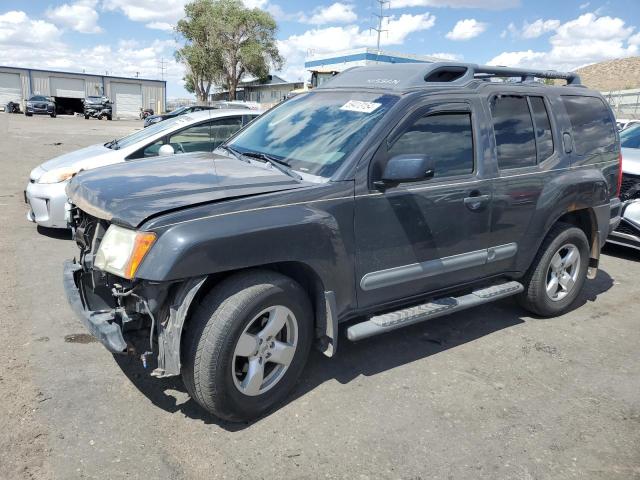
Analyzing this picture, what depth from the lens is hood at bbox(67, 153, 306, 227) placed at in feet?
9.47

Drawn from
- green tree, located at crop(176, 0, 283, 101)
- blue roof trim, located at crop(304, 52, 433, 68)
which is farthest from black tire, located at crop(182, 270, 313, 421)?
green tree, located at crop(176, 0, 283, 101)

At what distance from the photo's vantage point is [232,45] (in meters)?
52.8

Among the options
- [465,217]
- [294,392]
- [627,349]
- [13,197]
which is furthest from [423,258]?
[13,197]

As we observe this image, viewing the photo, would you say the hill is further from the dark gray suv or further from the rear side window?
the dark gray suv

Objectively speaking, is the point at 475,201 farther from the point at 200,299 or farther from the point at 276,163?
the point at 200,299

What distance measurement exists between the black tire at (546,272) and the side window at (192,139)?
449 centimetres

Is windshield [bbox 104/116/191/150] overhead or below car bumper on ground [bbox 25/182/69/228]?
overhead

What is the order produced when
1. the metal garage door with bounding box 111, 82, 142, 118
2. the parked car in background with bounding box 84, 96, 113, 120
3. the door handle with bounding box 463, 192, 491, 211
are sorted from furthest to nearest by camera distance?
the metal garage door with bounding box 111, 82, 142, 118, the parked car in background with bounding box 84, 96, 113, 120, the door handle with bounding box 463, 192, 491, 211

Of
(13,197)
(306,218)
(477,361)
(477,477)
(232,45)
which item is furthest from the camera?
(232,45)

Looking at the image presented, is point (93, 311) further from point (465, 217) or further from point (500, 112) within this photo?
point (500, 112)

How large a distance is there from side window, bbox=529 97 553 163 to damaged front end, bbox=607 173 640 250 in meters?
2.81

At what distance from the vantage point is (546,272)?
4.70 metres

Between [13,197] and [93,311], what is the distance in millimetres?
6966

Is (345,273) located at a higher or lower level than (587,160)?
lower
